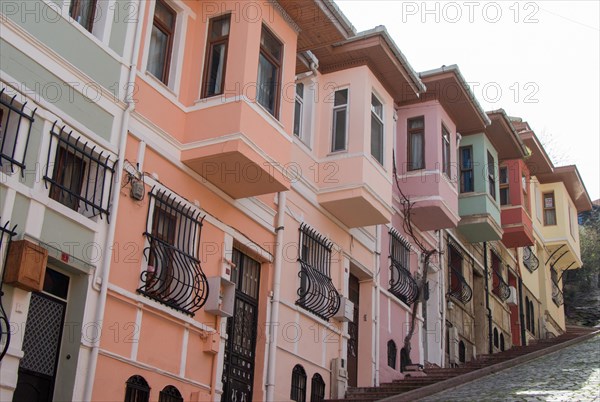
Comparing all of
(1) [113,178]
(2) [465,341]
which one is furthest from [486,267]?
(1) [113,178]

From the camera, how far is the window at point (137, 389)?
40.9 feet

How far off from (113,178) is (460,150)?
14.3m

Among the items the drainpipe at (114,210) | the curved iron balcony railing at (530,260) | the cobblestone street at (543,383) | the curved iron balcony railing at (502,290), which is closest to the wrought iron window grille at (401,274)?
the cobblestone street at (543,383)

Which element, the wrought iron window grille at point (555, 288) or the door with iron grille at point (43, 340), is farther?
the wrought iron window grille at point (555, 288)

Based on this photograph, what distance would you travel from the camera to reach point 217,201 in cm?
1519

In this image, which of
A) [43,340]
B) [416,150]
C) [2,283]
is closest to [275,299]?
[43,340]

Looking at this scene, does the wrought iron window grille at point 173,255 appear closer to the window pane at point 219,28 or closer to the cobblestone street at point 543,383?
the window pane at point 219,28

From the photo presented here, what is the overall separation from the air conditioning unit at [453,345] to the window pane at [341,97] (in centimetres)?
819

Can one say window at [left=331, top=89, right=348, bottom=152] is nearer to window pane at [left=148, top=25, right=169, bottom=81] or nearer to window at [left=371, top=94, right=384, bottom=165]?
window at [left=371, top=94, right=384, bottom=165]

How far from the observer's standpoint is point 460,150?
25.3 meters

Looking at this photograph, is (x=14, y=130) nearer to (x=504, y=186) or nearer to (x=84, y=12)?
(x=84, y=12)

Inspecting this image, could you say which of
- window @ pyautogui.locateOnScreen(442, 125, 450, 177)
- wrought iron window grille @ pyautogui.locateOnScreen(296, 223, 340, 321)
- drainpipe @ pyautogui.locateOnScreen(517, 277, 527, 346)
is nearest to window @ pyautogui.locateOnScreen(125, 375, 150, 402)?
wrought iron window grille @ pyautogui.locateOnScreen(296, 223, 340, 321)

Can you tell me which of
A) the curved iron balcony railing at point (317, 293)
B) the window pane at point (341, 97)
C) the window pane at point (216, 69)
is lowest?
the curved iron balcony railing at point (317, 293)

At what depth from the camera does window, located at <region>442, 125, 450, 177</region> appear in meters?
22.4
